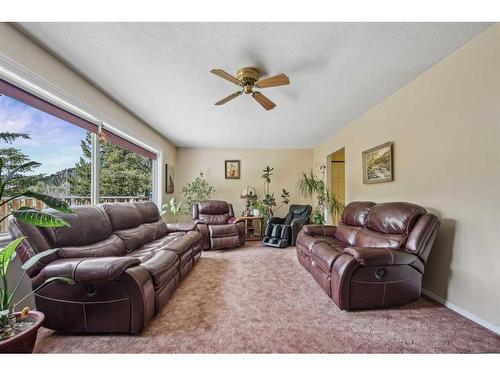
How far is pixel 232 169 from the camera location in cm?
579

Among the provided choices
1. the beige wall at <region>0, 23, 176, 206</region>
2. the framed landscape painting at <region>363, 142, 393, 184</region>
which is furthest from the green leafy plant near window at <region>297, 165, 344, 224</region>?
the beige wall at <region>0, 23, 176, 206</region>

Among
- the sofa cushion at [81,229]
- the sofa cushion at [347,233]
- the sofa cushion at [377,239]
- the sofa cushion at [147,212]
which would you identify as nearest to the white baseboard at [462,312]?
the sofa cushion at [377,239]

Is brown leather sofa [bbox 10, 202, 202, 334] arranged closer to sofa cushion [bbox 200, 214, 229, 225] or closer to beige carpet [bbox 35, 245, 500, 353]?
beige carpet [bbox 35, 245, 500, 353]

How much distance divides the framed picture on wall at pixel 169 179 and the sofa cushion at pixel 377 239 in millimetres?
4054

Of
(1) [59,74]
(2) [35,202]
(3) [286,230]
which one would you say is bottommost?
(3) [286,230]

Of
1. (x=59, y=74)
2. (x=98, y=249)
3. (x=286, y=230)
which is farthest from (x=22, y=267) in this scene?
(x=286, y=230)

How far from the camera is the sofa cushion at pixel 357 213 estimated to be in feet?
9.35

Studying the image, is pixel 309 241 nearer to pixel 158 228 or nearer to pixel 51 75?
pixel 158 228

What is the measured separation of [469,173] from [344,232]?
4.84 feet

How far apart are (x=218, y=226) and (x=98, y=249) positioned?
234 centimetres

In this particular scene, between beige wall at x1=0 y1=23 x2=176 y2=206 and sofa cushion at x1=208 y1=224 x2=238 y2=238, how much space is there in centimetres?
205

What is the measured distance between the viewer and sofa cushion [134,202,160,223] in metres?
3.09
